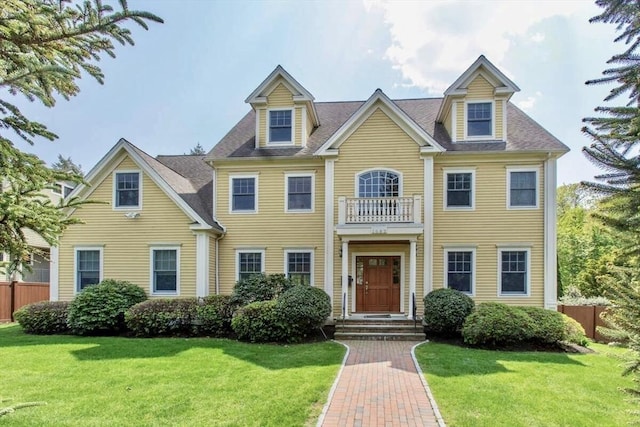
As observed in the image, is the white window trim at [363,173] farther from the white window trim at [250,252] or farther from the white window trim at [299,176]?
the white window trim at [250,252]

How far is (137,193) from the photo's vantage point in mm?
15281

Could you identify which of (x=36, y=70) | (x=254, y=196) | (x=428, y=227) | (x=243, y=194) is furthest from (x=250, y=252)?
(x=36, y=70)

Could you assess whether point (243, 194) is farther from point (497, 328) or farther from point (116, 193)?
point (497, 328)

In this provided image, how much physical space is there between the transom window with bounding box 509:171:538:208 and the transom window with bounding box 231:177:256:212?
10348 millimetres

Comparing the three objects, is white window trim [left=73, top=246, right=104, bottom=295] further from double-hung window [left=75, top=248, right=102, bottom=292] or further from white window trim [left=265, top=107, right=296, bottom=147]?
white window trim [left=265, top=107, right=296, bottom=147]

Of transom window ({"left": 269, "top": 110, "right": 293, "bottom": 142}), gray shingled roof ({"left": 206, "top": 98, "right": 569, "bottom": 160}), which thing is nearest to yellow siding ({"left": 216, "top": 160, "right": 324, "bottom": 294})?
gray shingled roof ({"left": 206, "top": 98, "right": 569, "bottom": 160})

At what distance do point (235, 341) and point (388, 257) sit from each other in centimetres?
672

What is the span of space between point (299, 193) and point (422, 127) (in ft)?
19.4

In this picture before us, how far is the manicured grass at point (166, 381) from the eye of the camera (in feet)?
20.4

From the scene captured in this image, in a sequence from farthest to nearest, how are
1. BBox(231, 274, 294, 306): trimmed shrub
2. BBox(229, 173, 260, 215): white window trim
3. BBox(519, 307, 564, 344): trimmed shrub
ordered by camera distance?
1. BBox(229, 173, 260, 215): white window trim
2. BBox(231, 274, 294, 306): trimmed shrub
3. BBox(519, 307, 564, 344): trimmed shrub

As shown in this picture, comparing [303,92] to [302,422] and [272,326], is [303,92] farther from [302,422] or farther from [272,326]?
[302,422]

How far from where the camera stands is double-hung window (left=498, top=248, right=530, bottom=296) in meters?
14.6

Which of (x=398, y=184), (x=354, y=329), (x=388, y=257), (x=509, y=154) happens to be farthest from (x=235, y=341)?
(x=509, y=154)

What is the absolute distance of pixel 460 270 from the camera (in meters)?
14.9
